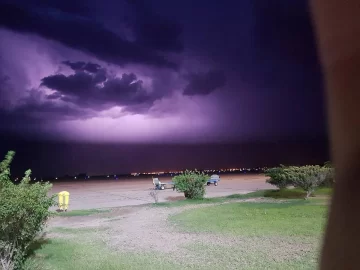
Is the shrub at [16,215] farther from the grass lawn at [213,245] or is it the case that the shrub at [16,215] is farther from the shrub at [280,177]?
the shrub at [280,177]

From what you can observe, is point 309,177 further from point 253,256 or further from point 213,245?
point 253,256

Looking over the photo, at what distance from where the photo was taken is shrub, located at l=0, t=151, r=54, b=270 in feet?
20.8

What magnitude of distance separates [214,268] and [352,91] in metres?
5.84

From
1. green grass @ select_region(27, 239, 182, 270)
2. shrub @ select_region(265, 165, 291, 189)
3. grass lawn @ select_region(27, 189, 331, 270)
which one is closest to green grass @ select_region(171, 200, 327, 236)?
grass lawn @ select_region(27, 189, 331, 270)

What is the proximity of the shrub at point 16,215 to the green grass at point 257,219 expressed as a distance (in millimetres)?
4608

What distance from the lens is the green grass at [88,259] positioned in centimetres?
680

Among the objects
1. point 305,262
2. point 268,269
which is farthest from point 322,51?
point 305,262

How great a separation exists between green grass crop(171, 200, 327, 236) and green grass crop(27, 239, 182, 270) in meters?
2.87

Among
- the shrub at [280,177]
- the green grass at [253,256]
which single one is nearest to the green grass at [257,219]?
the green grass at [253,256]

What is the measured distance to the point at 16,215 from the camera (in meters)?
6.43

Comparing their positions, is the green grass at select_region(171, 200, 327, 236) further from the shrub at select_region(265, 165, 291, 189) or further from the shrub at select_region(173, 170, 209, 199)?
the shrub at select_region(173, 170, 209, 199)

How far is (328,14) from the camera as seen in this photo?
1.14 metres

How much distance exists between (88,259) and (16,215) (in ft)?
5.79

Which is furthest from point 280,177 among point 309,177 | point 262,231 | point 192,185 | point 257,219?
point 262,231
